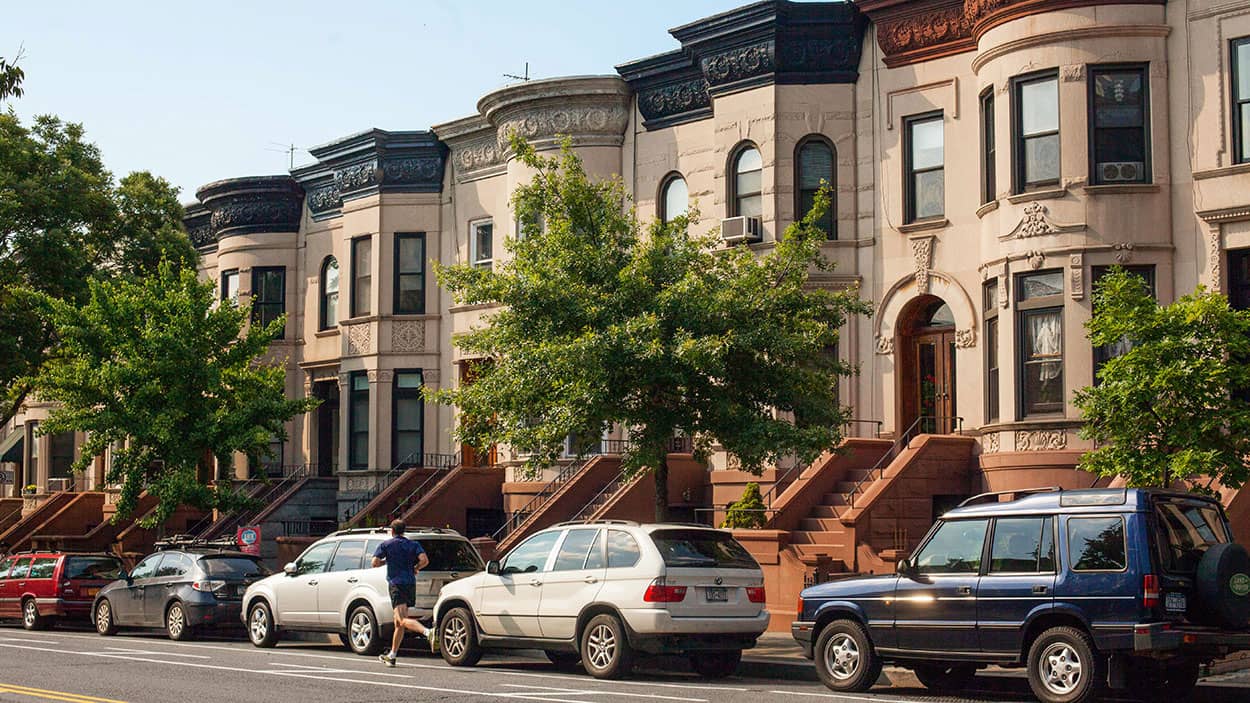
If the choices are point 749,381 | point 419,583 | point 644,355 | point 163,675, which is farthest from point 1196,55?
point 163,675

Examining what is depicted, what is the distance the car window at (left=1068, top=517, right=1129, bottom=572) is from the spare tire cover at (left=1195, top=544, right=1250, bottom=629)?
70 centimetres

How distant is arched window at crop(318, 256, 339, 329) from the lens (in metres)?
39.1

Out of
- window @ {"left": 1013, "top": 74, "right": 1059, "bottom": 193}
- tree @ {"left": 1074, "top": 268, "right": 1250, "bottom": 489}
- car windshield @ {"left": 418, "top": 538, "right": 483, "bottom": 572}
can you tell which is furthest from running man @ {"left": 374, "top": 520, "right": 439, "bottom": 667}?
window @ {"left": 1013, "top": 74, "right": 1059, "bottom": 193}

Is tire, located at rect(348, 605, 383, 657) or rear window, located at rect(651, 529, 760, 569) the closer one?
rear window, located at rect(651, 529, 760, 569)

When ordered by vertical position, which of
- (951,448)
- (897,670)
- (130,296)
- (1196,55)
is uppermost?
(1196,55)

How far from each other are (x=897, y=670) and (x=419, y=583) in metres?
6.36

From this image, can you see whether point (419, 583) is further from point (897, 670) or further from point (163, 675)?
point (897, 670)

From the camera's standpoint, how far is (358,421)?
3741 centimetres

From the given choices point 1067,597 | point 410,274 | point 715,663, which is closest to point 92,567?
point 410,274

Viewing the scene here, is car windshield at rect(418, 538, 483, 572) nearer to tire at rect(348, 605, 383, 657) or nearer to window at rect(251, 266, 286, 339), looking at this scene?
tire at rect(348, 605, 383, 657)

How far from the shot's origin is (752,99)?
2788 centimetres

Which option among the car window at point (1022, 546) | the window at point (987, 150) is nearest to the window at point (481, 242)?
the window at point (987, 150)

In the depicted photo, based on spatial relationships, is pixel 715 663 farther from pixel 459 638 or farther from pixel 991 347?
pixel 991 347

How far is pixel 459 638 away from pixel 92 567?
11.3 m
